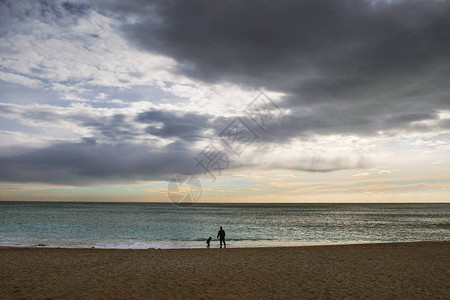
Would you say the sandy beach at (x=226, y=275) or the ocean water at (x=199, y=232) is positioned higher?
the sandy beach at (x=226, y=275)

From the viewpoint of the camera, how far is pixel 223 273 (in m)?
13.3

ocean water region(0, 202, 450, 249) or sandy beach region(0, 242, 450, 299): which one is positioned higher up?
sandy beach region(0, 242, 450, 299)

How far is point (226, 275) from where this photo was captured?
12.9 meters

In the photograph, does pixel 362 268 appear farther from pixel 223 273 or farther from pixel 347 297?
pixel 223 273

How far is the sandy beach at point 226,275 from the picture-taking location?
33.7ft

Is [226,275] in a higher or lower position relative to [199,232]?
higher

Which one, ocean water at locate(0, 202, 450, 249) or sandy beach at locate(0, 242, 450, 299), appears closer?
sandy beach at locate(0, 242, 450, 299)

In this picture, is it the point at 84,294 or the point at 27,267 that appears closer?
the point at 84,294

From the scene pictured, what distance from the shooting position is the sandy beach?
10.3 m

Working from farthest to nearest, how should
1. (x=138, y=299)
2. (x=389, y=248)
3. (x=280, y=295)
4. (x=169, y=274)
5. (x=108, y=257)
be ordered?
(x=389, y=248) < (x=108, y=257) < (x=169, y=274) < (x=280, y=295) < (x=138, y=299)

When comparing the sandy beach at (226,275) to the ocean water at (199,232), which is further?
the ocean water at (199,232)

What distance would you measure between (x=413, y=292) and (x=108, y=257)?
49.4 feet

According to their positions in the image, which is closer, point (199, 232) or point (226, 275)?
point (226, 275)

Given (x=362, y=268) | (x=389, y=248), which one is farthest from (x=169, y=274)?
(x=389, y=248)
